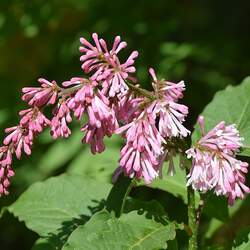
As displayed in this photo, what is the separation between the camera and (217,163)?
7.99ft

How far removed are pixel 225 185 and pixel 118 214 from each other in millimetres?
600

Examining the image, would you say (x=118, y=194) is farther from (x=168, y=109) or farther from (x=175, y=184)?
(x=168, y=109)

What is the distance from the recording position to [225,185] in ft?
7.95

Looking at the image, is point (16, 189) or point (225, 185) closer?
point (225, 185)

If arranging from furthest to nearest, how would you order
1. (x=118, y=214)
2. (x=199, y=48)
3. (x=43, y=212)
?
(x=199, y=48) → (x=43, y=212) → (x=118, y=214)

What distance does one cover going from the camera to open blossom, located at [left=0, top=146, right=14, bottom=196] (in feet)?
8.07

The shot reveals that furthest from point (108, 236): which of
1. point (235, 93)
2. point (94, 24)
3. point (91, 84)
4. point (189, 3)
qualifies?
point (189, 3)

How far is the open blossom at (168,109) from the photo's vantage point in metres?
2.36

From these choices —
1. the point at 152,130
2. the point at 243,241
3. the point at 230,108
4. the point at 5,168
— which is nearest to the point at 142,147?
the point at 152,130

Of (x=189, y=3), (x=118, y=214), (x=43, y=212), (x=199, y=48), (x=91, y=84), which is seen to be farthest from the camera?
(x=189, y=3)

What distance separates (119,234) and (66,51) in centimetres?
319

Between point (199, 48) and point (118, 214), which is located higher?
point (199, 48)

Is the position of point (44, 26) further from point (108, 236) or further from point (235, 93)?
point (108, 236)

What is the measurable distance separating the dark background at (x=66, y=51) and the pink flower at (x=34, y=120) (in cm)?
268
